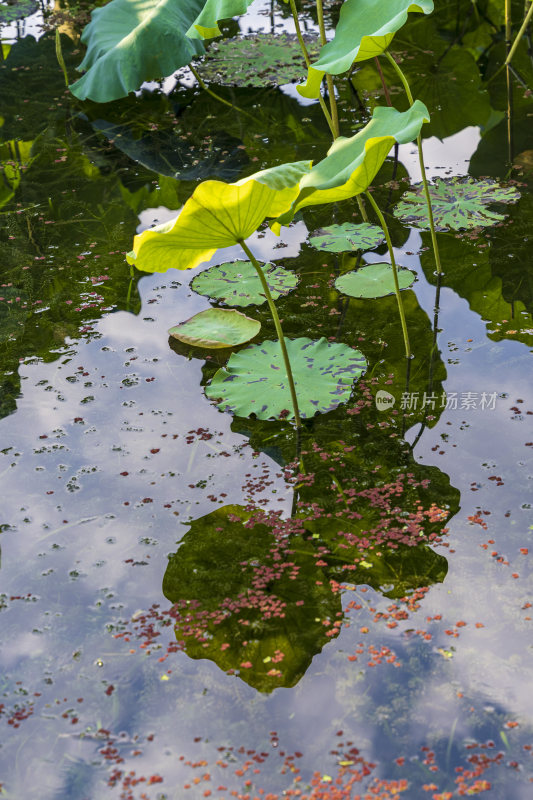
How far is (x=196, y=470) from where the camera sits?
7.04 feet

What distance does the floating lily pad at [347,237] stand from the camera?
3.00 m

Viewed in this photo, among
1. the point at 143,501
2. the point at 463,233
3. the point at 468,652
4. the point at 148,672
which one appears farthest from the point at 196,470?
the point at 463,233

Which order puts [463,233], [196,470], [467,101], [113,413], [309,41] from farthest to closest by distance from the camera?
1. [309,41]
2. [467,101]
3. [463,233]
4. [113,413]
5. [196,470]

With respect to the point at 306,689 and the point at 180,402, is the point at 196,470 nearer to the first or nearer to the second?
the point at 180,402

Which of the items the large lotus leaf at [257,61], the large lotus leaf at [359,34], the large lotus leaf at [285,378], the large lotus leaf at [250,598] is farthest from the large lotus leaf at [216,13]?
the large lotus leaf at [250,598]

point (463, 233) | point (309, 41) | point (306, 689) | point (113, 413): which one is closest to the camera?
point (306, 689)

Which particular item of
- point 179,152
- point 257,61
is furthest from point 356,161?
point 257,61

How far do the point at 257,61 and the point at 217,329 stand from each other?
8.92ft

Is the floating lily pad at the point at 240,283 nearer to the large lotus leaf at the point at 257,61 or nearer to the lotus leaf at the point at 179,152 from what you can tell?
the lotus leaf at the point at 179,152

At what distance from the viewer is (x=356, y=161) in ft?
6.08

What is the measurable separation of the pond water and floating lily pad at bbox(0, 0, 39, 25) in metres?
2.98

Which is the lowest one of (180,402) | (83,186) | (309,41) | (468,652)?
(468,652)

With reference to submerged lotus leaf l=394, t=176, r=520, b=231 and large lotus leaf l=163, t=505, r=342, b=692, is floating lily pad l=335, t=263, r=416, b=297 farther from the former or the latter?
large lotus leaf l=163, t=505, r=342, b=692

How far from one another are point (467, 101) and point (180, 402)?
2597mm
